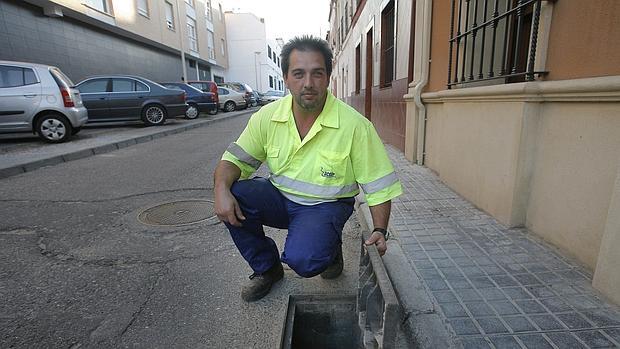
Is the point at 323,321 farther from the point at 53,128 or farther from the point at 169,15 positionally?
the point at 169,15

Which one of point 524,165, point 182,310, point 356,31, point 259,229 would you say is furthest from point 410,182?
point 356,31

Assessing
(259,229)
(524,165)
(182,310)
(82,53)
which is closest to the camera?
(182,310)

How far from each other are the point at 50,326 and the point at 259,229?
1312mm

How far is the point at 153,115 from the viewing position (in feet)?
41.3

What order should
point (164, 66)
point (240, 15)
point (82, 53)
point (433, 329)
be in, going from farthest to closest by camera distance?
1. point (240, 15)
2. point (164, 66)
3. point (82, 53)
4. point (433, 329)

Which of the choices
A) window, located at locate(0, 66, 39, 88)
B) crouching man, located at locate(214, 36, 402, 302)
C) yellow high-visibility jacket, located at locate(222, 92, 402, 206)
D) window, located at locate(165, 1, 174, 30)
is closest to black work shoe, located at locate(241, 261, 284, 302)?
crouching man, located at locate(214, 36, 402, 302)

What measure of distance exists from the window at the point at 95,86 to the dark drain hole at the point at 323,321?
12.0 metres

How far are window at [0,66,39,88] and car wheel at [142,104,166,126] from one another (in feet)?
13.8

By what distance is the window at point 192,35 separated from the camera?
26592 millimetres

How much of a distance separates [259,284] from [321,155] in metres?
0.96

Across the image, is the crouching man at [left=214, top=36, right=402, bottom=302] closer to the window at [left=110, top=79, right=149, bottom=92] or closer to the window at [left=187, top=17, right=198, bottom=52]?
the window at [left=110, top=79, right=149, bottom=92]

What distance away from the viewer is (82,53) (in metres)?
15.2

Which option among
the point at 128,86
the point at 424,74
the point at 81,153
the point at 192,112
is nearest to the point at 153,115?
the point at 128,86

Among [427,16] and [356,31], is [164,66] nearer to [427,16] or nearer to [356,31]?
[356,31]
